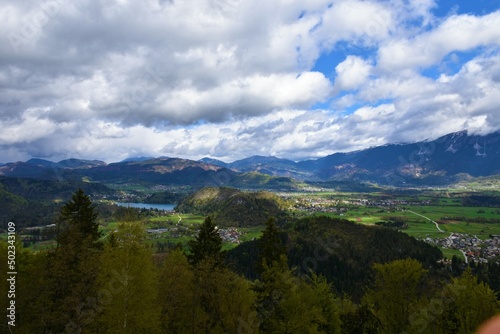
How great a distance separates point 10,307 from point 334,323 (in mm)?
43705

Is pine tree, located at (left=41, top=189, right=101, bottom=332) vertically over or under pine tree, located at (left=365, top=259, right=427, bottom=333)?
over

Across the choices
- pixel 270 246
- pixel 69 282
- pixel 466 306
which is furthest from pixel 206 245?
pixel 466 306

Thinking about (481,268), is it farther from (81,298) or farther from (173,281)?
(81,298)

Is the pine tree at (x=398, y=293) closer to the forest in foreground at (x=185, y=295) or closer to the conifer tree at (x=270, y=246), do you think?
the forest in foreground at (x=185, y=295)

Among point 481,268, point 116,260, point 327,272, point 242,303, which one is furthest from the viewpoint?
point 327,272

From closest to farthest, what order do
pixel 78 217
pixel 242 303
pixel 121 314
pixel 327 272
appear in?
pixel 121 314 < pixel 242 303 < pixel 78 217 < pixel 327 272

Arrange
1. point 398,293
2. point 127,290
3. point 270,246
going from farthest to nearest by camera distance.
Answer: point 270,246
point 398,293
point 127,290

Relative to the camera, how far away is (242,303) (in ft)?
121

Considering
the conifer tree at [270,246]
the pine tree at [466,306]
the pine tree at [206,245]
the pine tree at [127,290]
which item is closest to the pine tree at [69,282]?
the pine tree at [127,290]

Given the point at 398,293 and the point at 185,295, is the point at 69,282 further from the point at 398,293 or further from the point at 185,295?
the point at 398,293

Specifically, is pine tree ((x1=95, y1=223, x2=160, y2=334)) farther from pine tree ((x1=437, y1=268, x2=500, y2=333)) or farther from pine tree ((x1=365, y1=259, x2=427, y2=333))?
A: pine tree ((x1=437, y1=268, x2=500, y2=333))

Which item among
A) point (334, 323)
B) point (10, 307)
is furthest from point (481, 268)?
point (10, 307)

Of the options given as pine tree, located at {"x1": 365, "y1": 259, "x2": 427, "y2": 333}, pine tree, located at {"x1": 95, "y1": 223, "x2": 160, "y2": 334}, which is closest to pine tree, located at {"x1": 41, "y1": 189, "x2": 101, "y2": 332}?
pine tree, located at {"x1": 95, "y1": 223, "x2": 160, "y2": 334}

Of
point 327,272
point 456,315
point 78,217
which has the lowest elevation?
point 327,272
